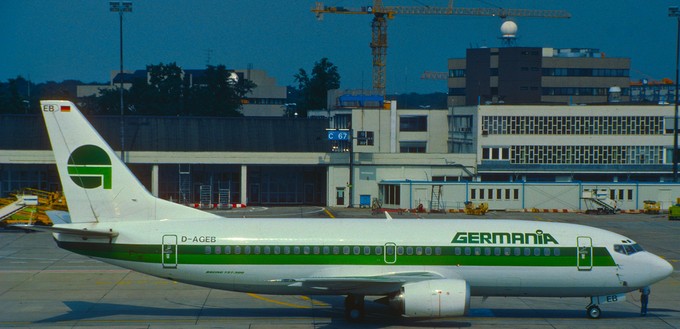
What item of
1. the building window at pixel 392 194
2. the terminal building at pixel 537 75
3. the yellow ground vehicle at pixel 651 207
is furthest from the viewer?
the terminal building at pixel 537 75

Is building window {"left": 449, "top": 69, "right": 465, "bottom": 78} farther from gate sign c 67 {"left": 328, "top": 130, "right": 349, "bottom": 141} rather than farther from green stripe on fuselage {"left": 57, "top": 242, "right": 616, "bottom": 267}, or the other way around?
green stripe on fuselage {"left": 57, "top": 242, "right": 616, "bottom": 267}

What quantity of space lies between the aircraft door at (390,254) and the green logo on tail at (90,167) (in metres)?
10.3

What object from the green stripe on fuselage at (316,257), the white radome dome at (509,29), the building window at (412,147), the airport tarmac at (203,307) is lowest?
the airport tarmac at (203,307)

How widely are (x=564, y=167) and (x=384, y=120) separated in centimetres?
2081

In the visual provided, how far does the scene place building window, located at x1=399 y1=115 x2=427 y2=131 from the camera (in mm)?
98000

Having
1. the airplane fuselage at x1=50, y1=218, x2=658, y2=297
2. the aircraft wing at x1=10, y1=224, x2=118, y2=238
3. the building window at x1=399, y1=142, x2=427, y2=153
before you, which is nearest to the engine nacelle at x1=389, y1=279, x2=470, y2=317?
the airplane fuselage at x1=50, y1=218, x2=658, y2=297

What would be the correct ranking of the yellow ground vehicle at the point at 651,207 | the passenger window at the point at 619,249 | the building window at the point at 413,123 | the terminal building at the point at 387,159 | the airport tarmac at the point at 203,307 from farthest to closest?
1. the building window at the point at 413,123
2. the terminal building at the point at 387,159
3. the yellow ground vehicle at the point at 651,207
4. the passenger window at the point at 619,249
5. the airport tarmac at the point at 203,307

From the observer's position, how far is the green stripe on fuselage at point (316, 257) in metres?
29.6

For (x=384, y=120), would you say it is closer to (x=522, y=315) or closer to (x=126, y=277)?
(x=126, y=277)

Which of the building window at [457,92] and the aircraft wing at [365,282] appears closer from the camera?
the aircraft wing at [365,282]

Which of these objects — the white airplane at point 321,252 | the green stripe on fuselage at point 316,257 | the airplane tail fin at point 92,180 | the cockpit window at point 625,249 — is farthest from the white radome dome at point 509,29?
the airplane tail fin at point 92,180

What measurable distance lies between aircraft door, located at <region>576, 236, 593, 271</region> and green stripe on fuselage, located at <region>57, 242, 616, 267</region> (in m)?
0.13

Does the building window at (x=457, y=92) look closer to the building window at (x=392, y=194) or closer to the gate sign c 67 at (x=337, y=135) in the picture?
the gate sign c 67 at (x=337, y=135)

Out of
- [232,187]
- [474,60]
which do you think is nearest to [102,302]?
[232,187]
